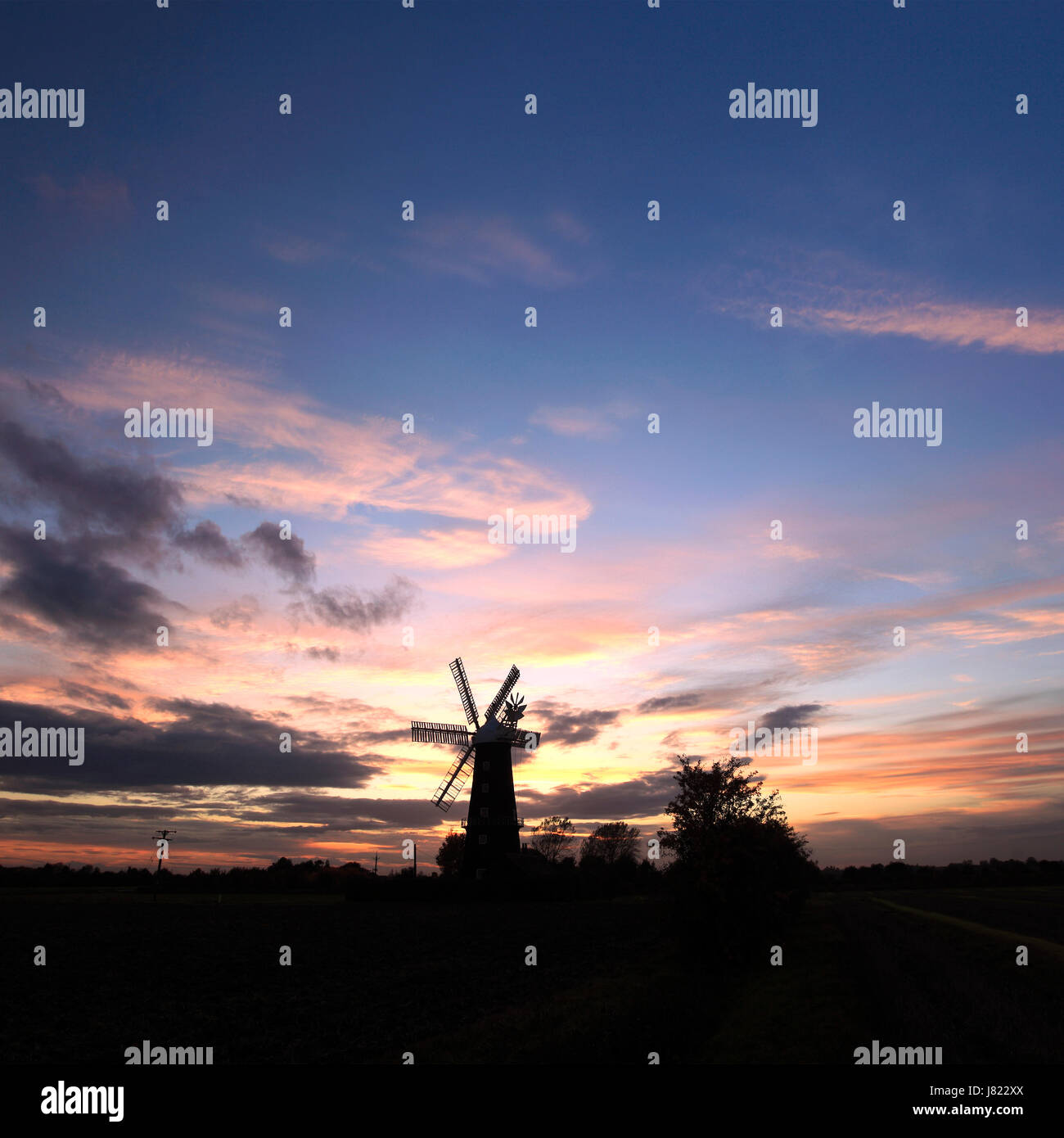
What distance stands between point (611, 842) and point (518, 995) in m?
120

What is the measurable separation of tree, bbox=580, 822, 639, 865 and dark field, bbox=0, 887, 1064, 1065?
299 feet

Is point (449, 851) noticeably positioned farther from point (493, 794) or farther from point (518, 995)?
point (518, 995)

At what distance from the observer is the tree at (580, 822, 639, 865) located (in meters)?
139

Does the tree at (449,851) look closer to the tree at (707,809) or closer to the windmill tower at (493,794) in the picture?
the windmill tower at (493,794)

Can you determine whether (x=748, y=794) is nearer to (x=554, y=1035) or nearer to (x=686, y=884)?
(x=686, y=884)

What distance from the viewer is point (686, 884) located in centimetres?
3394

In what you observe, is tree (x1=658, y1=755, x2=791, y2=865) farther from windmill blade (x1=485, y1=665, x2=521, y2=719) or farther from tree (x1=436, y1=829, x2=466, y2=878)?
tree (x1=436, y1=829, x2=466, y2=878)

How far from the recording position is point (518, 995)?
2670cm

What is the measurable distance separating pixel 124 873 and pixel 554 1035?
16064 cm

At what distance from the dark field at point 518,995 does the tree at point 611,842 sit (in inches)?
3584

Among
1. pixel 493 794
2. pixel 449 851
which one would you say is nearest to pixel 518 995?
pixel 493 794

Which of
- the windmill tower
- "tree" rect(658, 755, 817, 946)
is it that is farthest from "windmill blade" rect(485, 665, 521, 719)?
"tree" rect(658, 755, 817, 946)

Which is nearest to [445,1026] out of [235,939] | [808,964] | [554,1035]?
[554,1035]
